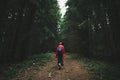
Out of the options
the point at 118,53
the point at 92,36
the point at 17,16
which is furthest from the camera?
the point at 92,36

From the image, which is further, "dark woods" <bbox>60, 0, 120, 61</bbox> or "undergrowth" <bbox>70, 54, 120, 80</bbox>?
"dark woods" <bbox>60, 0, 120, 61</bbox>

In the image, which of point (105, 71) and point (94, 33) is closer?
point (105, 71)

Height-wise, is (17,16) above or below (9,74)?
above

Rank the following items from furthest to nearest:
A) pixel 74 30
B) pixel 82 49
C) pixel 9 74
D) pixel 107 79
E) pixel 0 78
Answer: pixel 74 30 → pixel 82 49 → pixel 9 74 → pixel 0 78 → pixel 107 79

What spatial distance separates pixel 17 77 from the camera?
10508 mm

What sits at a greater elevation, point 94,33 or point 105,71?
point 94,33

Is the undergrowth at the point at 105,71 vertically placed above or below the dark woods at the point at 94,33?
below

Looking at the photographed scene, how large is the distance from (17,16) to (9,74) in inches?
287

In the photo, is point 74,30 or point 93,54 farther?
point 74,30

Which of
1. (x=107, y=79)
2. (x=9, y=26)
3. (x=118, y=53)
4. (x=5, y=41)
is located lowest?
(x=107, y=79)

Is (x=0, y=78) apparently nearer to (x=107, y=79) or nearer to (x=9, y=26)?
(x=107, y=79)

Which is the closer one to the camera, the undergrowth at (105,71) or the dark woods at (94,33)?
the undergrowth at (105,71)

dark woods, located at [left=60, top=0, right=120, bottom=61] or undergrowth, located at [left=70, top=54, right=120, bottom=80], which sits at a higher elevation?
dark woods, located at [left=60, top=0, right=120, bottom=61]

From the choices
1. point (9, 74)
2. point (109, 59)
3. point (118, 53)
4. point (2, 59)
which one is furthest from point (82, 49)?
point (9, 74)
